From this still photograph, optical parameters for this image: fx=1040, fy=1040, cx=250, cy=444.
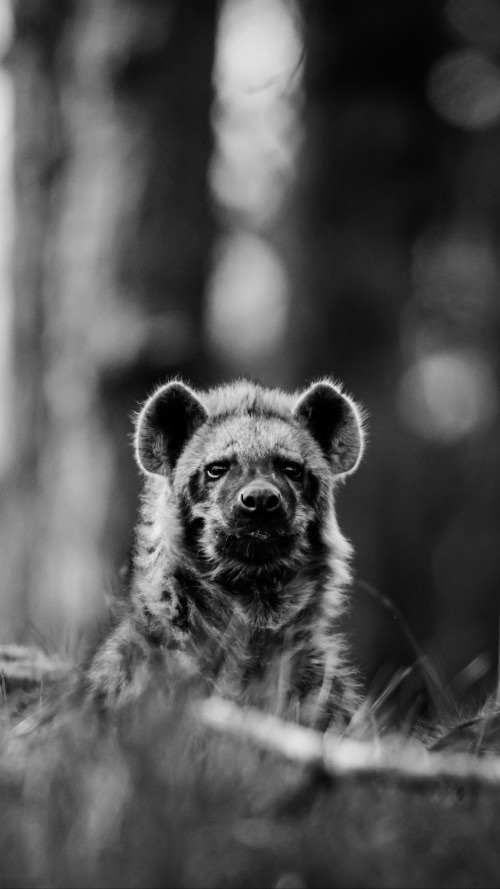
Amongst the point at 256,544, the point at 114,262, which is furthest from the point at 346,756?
the point at 114,262

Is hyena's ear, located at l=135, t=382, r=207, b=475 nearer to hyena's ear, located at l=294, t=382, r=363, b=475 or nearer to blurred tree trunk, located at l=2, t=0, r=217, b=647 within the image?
hyena's ear, located at l=294, t=382, r=363, b=475

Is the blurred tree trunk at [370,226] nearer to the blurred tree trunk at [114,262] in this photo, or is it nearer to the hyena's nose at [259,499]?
the blurred tree trunk at [114,262]

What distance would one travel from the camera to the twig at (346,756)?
2471 mm

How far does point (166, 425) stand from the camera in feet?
18.9

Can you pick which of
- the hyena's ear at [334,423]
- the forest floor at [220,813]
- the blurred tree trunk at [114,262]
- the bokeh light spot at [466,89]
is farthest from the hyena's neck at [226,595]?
the bokeh light spot at [466,89]

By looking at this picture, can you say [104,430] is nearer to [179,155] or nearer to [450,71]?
[179,155]

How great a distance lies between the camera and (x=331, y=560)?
552 cm

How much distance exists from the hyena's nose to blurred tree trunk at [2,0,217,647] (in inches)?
130

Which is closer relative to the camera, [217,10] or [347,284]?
[217,10]

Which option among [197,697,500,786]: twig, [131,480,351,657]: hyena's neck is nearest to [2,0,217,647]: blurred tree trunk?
[131,480,351,657]: hyena's neck

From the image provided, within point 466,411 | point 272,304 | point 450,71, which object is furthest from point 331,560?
point 272,304

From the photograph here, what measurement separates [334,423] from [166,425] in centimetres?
97

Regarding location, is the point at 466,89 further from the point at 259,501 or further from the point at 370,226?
the point at 259,501

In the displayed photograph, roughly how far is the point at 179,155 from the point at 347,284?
383 cm
